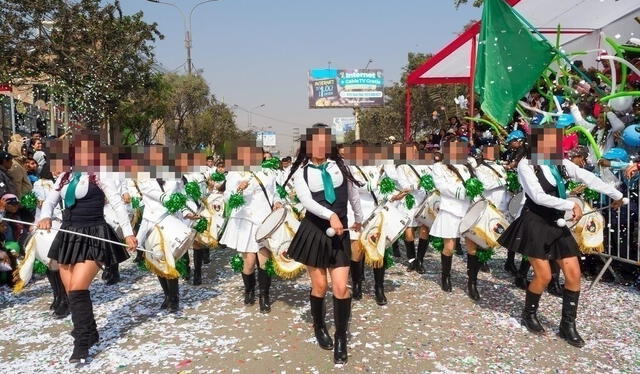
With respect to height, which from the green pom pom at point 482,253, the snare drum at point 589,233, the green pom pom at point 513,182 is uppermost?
the green pom pom at point 513,182

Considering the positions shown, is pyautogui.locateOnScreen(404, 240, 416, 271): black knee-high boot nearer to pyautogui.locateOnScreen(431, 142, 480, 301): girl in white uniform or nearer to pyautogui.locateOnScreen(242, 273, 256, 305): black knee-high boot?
pyautogui.locateOnScreen(431, 142, 480, 301): girl in white uniform

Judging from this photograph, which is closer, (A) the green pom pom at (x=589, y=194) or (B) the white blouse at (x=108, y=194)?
(B) the white blouse at (x=108, y=194)

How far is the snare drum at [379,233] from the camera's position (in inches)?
210

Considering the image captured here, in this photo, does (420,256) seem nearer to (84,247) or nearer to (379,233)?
(379,233)

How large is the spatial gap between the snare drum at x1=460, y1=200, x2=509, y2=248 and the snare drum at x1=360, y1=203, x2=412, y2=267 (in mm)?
741

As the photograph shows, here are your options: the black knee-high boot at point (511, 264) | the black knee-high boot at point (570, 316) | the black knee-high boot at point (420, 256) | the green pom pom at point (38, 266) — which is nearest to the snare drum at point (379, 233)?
the black knee-high boot at point (420, 256)

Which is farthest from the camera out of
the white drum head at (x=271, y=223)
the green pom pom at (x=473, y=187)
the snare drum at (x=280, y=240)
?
the green pom pom at (x=473, y=187)

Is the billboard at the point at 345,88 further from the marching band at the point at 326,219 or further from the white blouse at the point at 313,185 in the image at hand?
the white blouse at the point at 313,185

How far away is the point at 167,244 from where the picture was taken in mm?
5098

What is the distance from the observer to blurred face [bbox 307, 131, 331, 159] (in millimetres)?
4078

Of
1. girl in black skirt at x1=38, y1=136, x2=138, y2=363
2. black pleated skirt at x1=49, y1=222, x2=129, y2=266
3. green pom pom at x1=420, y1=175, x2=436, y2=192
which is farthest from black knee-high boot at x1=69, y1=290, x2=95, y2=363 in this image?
green pom pom at x1=420, y1=175, x2=436, y2=192

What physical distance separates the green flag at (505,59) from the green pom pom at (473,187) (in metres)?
1.46

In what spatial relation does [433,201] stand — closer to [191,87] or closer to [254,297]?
[254,297]

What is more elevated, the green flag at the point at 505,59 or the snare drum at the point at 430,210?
the green flag at the point at 505,59
